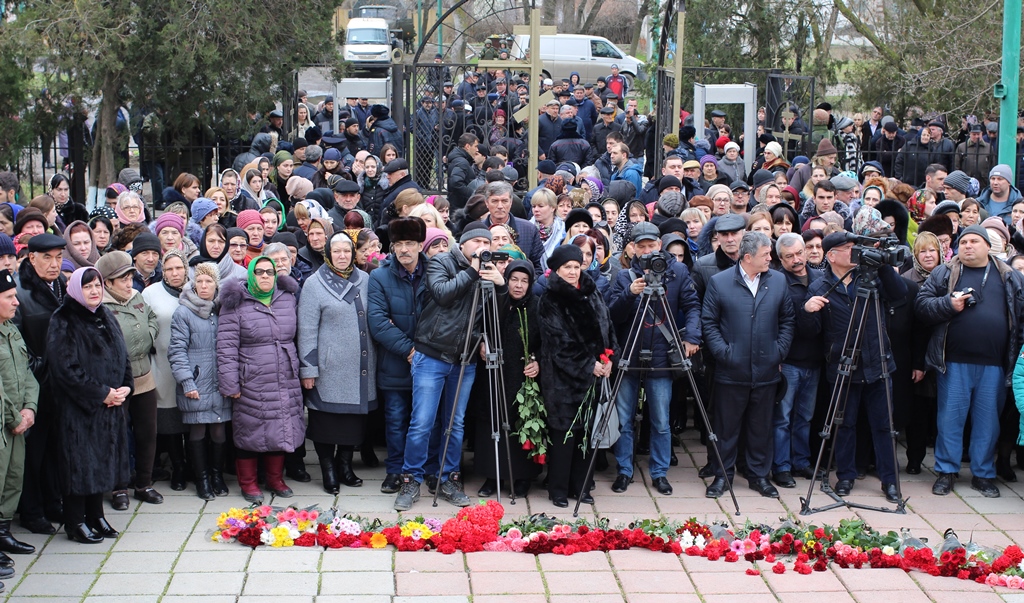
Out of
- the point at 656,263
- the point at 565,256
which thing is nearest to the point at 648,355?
the point at 656,263

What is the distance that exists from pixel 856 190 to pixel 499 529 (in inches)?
207

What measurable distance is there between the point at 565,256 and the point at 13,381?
3223 mm

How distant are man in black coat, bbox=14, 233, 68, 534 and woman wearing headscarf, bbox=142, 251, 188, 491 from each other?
1.96 feet

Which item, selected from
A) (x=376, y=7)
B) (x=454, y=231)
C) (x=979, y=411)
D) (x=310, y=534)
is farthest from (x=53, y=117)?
(x=376, y=7)

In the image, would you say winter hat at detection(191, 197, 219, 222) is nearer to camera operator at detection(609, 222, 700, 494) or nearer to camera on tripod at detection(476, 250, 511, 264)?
camera on tripod at detection(476, 250, 511, 264)

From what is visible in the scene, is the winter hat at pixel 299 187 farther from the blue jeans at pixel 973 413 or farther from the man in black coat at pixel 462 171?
the blue jeans at pixel 973 413

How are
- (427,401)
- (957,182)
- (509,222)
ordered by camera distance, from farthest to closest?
(957,182) < (509,222) < (427,401)

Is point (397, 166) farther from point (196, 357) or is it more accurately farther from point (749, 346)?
point (749, 346)

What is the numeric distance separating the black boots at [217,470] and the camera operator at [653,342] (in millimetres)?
2541

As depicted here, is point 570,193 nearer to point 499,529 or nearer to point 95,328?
point 499,529

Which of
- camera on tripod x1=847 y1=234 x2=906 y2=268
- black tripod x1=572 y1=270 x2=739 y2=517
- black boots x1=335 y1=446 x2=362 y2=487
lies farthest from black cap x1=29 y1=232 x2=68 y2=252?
camera on tripod x1=847 y1=234 x2=906 y2=268

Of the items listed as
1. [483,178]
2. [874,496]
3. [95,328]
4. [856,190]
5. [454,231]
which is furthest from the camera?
[483,178]

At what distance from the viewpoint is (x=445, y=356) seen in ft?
24.2

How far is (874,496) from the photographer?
768 centimetres
